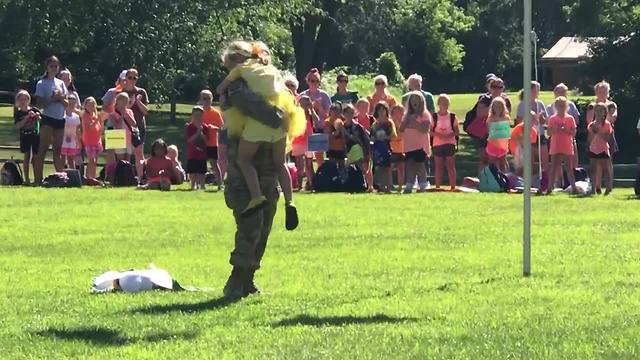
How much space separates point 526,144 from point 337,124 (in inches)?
432

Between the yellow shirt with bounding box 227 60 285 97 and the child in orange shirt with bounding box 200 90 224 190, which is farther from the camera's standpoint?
the child in orange shirt with bounding box 200 90 224 190

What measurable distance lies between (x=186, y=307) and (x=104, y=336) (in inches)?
45.8

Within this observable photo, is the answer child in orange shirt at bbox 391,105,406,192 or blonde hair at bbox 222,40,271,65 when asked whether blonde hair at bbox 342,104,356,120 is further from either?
blonde hair at bbox 222,40,271,65

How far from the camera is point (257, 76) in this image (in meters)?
9.74

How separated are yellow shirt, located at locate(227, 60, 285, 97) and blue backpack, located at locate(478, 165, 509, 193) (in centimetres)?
1215

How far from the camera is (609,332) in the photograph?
8.08 metres

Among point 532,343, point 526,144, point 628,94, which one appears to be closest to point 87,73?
point 628,94

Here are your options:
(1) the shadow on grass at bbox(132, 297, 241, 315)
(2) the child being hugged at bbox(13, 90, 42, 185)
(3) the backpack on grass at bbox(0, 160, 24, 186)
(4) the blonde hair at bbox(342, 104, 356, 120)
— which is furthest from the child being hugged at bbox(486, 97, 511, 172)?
(1) the shadow on grass at bbox(132, 297, 241, 315)

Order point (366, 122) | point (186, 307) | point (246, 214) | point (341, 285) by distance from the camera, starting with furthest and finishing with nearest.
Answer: point (366, 122)
point (341, 285)
point (246, 214)
point (186, 307)

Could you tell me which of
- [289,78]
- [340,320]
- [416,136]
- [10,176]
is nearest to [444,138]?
[416,136]

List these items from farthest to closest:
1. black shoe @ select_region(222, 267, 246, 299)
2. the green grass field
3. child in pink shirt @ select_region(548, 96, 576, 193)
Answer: child in pink shirt @ select_region(548, 96, 576, 193) → black shoe @ select_region(222, 267, 246, 299) → the green grass field

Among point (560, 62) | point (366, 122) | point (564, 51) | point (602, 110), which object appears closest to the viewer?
point (602, 110)

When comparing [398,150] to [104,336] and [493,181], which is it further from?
[104,336]

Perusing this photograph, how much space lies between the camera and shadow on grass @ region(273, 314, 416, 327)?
864 centimetres
